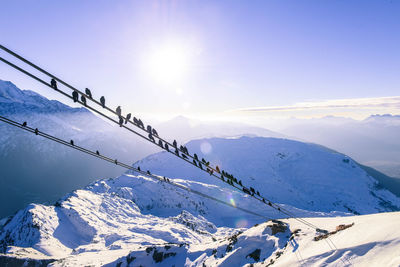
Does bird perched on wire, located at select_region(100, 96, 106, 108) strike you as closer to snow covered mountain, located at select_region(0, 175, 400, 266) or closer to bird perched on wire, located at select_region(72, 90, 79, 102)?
bird perched on wire, located at select_region(72, 90, 79, 102)

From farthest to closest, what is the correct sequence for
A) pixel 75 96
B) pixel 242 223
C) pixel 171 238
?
pixel 242 223, pixel 171 238, pixel 75 96

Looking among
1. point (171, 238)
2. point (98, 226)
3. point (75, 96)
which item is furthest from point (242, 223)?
point (75, 96)

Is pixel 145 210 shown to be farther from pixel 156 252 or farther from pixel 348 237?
pixel 348 237

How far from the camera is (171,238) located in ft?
450

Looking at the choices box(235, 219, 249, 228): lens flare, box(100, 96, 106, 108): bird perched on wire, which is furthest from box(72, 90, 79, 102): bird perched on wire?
box(235, 219, 249, 228): lens flare


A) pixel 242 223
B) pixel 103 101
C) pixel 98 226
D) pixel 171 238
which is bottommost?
pixel 242 223

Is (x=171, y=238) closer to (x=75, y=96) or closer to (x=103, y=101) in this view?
(x=103, y=101)

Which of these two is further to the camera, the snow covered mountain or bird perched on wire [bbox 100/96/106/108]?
the snow covered mountain

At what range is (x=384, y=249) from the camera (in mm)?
16547

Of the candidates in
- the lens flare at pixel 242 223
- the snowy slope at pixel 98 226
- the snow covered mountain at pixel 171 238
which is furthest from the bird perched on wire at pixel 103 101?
the lens flare at pixel 242 223

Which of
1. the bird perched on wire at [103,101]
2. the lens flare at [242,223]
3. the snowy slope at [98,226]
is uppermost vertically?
the bird perched on wire at [103,101]

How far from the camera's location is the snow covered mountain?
2028 centimetres

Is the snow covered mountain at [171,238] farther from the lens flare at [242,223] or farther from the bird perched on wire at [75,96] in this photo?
the bird perched on wire at [75,96]

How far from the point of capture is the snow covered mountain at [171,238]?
20281 mm
